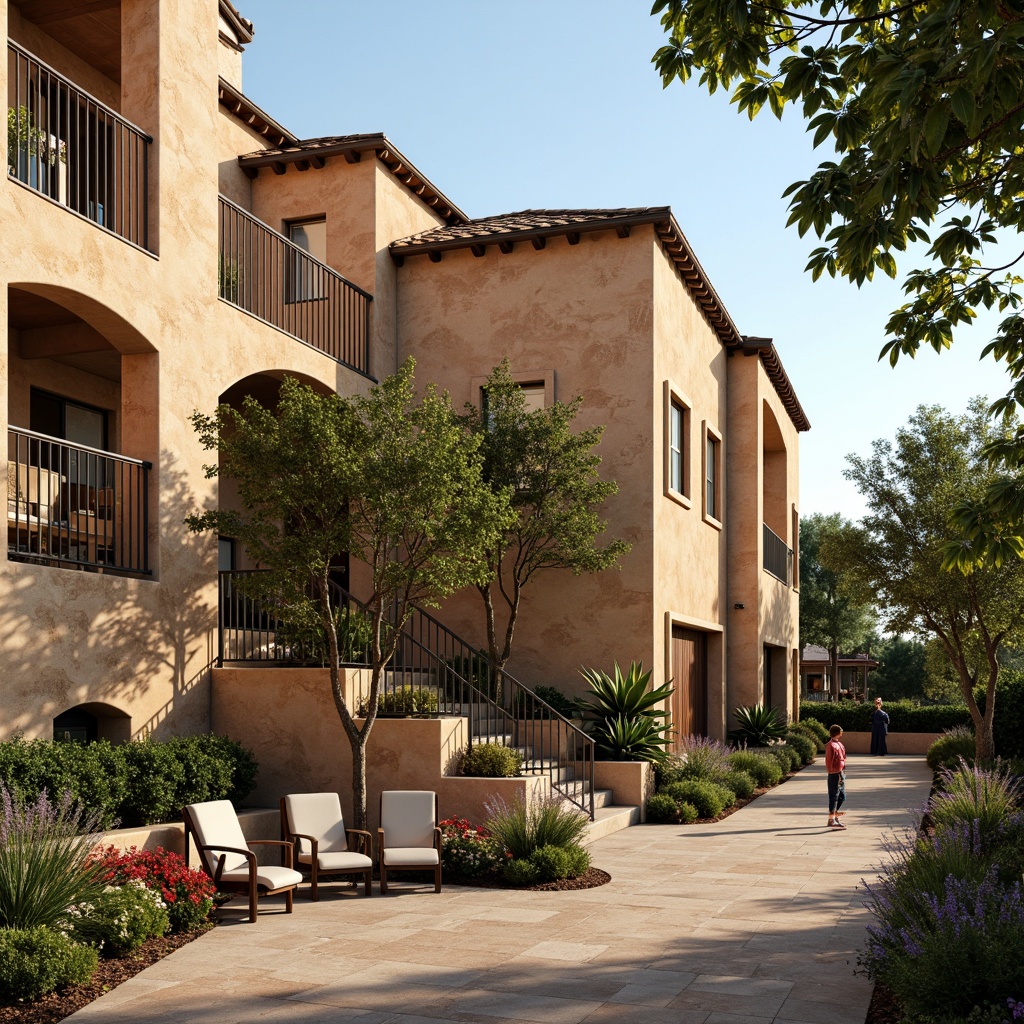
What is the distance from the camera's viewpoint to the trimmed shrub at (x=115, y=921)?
826 cm

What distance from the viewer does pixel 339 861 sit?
10883 mm

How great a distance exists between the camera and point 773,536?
2900 centimetres

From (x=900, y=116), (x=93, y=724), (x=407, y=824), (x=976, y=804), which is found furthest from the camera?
(x=93, y=724)

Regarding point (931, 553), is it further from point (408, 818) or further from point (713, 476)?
point (408, 818)

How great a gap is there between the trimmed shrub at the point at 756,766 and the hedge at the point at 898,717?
13.8m

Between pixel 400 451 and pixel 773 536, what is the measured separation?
18860mm

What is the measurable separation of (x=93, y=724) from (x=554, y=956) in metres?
6.40

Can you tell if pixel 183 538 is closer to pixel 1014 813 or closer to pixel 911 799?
pixel 1014 813

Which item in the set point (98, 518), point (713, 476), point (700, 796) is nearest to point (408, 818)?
point (98, 518)

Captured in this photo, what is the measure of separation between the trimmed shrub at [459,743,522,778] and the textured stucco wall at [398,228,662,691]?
435 cm

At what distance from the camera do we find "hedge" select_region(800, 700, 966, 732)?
34.0 m

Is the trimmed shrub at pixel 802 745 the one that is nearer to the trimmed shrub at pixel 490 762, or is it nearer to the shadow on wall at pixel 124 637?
the trimmed shrub at pixel 490 762

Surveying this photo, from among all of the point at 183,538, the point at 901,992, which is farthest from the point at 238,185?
the point at 901,992

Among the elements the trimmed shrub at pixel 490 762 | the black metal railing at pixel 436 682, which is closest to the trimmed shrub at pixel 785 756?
the black metal railing at pixel 436 682
